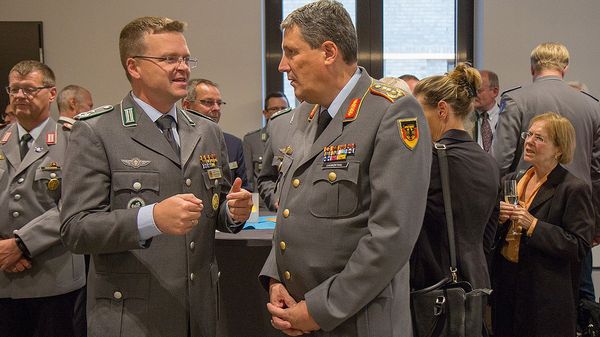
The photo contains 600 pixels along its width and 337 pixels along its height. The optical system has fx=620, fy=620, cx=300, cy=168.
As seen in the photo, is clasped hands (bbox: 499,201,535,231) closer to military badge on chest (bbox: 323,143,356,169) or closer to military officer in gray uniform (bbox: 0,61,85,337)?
military badge on chest (bbox: 323,143,356,169)

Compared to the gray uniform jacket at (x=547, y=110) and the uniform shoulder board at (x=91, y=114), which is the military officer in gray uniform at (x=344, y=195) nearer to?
the uniform shoulder board at (x=91, y=114)

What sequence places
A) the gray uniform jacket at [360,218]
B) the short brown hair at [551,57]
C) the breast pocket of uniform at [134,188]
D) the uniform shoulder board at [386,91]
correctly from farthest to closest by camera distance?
the short brown hair at [551,57], the breast pocket of uniform at [134,188], the uniform shoulder board at [386,91], the gray uniform jacket at [360,218]

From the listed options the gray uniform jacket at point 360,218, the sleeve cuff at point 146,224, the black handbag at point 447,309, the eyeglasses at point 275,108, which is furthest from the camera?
the eyeglasses at point 275,108

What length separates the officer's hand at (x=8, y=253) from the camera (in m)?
2.66

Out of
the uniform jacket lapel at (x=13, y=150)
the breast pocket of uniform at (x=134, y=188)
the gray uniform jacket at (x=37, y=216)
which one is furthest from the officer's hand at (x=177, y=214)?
the uniform jacket lapel at (x=13, y=150)

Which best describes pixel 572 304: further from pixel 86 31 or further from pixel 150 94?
pixel 86 31

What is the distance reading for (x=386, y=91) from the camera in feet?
5.76

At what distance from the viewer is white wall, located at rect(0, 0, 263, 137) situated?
20.0ft

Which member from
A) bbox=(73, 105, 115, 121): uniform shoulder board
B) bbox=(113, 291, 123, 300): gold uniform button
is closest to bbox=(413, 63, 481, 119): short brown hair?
bbox=(73, 105, 115, 121): uniform shoulder board

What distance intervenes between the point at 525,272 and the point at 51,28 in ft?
16.6

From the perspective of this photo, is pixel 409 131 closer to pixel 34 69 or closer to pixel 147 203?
pixel 147 203

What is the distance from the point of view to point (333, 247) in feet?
5.50

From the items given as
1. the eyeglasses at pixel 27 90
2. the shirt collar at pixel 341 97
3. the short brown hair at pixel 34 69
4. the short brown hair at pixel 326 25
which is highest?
the short brown hair at pixel 326 25

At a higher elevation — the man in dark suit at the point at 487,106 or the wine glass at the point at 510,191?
the man in dark suit at the point at 487,106
